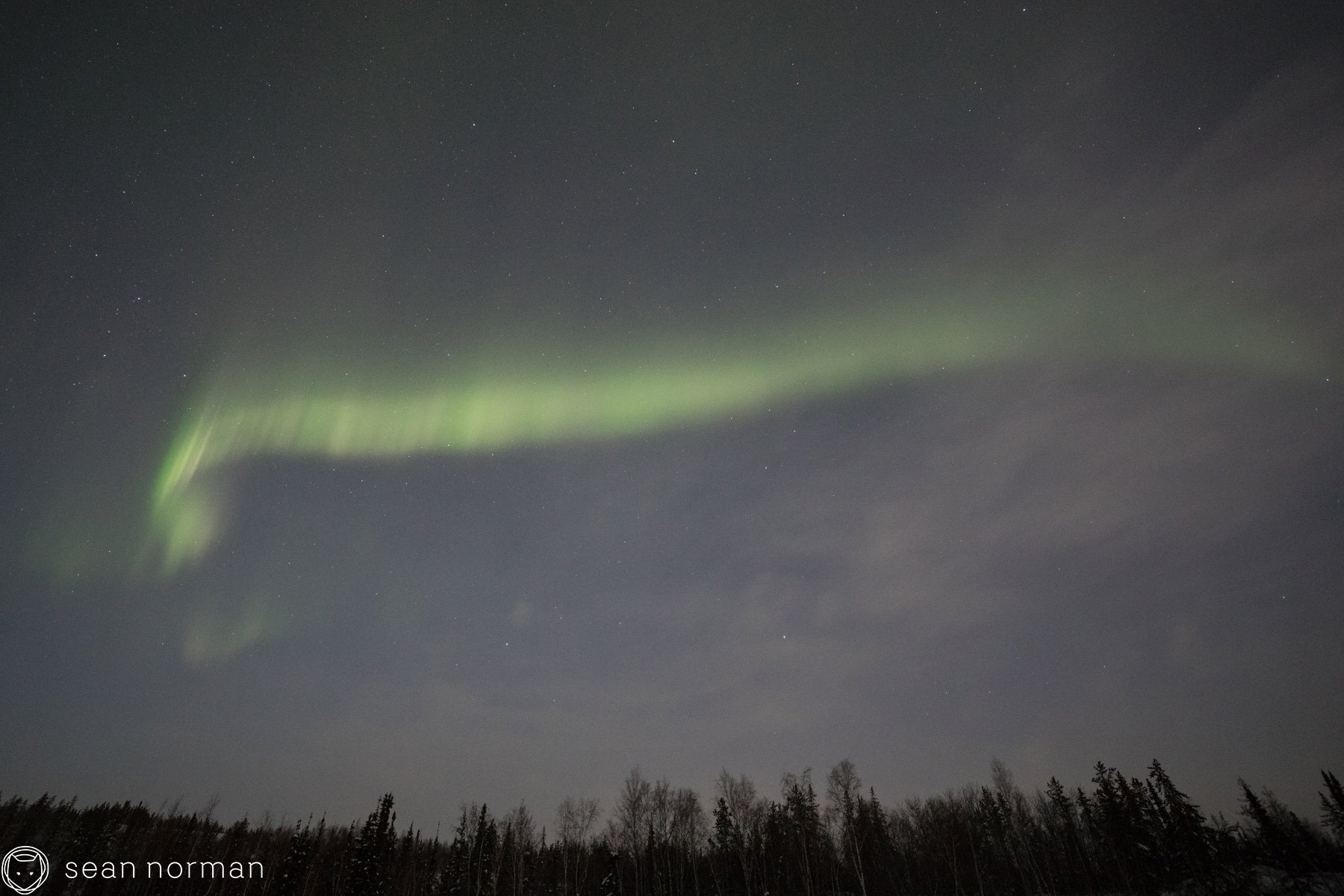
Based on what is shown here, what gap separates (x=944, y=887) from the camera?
80250 mm

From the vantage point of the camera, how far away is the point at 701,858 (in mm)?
94375

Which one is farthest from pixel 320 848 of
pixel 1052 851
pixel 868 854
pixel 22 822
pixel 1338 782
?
pixel 1338 782

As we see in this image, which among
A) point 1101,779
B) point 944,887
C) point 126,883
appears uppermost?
point 1101,779

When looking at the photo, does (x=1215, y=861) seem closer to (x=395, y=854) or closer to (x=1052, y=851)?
(x=1052, y=851)

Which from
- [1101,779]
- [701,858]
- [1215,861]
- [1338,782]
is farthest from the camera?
[701,858]

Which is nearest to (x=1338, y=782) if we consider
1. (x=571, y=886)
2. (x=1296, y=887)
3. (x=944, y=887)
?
(x=1296, y=887)

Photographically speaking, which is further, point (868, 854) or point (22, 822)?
point (22, 822)

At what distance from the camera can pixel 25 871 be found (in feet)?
246

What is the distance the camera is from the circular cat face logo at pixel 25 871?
5669 centimetres

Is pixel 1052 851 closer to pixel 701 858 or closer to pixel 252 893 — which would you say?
pixel 701 858

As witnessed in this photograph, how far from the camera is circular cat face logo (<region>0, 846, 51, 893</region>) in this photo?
186 ft

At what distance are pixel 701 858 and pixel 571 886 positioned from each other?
77.9 feet

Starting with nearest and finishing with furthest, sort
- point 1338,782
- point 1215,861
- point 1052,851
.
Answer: point 1215,861, point 1338,782, point 1052,851

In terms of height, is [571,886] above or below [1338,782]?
below
